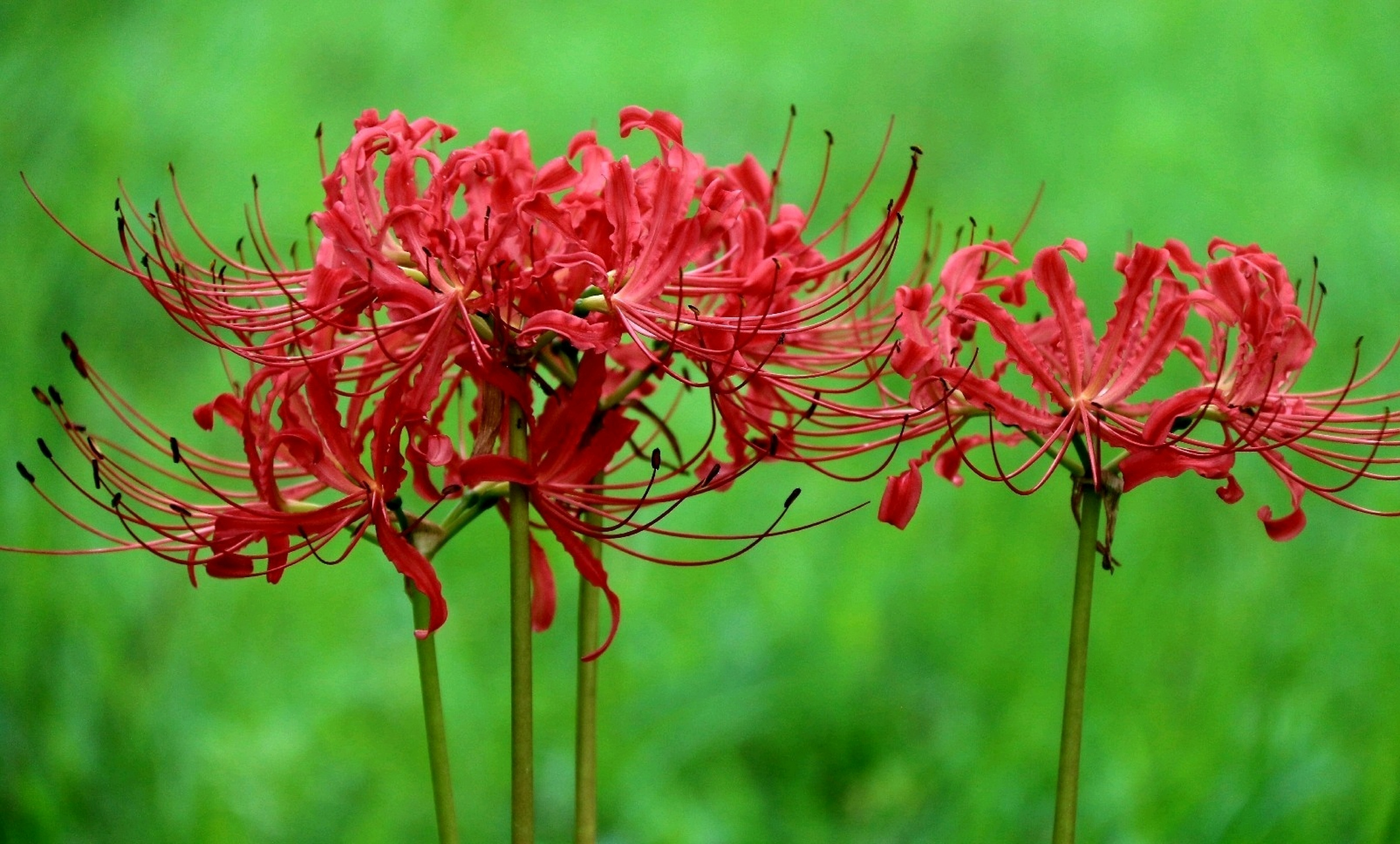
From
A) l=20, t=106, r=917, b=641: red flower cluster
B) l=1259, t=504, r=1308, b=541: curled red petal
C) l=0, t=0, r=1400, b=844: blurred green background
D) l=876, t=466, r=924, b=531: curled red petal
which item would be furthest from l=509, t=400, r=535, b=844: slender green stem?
l=0, t=0, r=1400, b=844: blurred green background

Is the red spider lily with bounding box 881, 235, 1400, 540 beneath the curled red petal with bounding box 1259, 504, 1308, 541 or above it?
above

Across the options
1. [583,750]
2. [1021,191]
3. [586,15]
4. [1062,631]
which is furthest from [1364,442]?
[586,15]

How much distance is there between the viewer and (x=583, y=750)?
2.80 ft

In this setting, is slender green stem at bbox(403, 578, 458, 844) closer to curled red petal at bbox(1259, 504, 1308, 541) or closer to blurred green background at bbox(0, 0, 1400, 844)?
curled red petal at bbox(1259, 504, 1308, 541)

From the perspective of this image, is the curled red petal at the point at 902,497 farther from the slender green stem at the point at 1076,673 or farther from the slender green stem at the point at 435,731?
the slender green stem at the point at 435,731

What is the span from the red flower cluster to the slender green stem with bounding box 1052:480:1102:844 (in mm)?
130

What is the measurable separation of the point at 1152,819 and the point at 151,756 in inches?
41.9

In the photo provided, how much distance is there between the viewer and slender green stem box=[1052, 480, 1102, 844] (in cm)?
77

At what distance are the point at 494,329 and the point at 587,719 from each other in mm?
245

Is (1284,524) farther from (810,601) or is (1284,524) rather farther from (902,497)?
(810,601)

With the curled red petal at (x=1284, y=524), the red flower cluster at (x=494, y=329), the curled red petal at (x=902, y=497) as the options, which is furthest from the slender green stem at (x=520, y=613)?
the curled red petal at (x=1284, y=524)

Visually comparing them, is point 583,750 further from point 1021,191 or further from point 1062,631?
point 1021,191

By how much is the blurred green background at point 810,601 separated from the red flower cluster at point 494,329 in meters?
0.83

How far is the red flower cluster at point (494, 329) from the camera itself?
744mm
